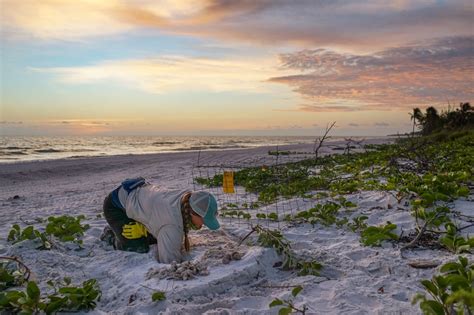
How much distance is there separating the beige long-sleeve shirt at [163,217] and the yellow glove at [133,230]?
0.09 metres

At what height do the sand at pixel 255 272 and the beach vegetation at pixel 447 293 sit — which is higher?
the beach vegetation at pixel 447 293

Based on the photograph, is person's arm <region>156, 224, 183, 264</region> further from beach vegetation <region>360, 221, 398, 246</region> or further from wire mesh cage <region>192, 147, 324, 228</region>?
beach vegetation <region>360, 221, 398, 246</region>

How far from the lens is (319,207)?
222 inches

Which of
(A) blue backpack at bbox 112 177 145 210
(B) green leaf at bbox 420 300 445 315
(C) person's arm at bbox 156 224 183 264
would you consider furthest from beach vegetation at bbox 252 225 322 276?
(A) blue backpack at bbox 112 177 145 210

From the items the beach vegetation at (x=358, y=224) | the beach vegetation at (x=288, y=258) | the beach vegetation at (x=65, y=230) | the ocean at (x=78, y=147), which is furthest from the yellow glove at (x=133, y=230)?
the ocean at (x=78, y=147)

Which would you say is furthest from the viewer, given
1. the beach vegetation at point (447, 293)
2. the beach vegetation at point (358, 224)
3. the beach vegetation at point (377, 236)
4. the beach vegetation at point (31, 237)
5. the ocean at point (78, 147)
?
the ocean at point (78, 147)

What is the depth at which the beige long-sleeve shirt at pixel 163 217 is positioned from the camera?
4.27 meters

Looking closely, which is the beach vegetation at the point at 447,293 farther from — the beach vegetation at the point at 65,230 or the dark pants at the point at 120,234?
the beach vegetation at the point at 65,230

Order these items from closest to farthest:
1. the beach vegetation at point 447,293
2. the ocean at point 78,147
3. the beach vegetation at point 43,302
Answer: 1. the beach vegetation at point 447,293
2. the beach vegetation at point 43,302
3. the ocean at point 78,147

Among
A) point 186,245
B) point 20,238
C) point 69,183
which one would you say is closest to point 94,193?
point 69,183

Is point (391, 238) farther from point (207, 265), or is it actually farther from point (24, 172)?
point (24, 172)

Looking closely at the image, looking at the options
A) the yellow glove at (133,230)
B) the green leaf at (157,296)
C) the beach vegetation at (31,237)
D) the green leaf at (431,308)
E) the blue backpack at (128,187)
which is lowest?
the green leaf at (157,296)

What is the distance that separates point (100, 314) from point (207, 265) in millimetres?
1144

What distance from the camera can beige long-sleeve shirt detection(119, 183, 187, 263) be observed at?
14.0 feet
